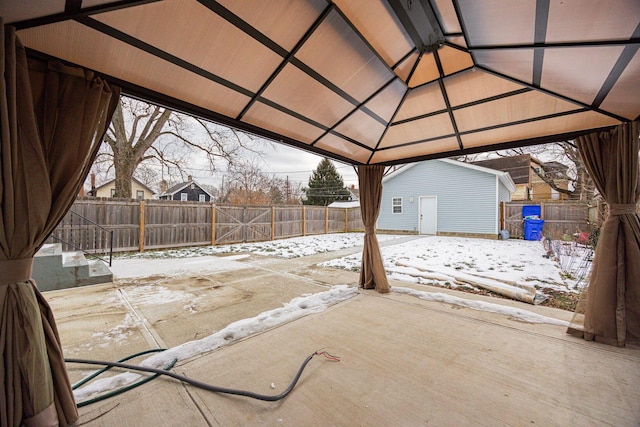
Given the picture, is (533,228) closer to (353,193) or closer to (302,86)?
(302,86)

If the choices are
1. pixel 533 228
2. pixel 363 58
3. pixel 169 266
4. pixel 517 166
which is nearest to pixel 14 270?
pixel 363 58

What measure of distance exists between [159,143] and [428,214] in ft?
41.5

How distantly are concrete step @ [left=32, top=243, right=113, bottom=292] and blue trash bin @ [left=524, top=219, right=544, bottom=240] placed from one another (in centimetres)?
1362

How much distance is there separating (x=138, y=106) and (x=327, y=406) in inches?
471

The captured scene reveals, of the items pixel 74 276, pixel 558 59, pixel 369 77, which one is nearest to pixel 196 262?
pixel 74 276

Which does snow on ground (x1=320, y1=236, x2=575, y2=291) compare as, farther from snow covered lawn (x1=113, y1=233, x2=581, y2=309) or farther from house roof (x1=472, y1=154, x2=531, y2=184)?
house roof (x1=472, y1=154, x2=531, y2=184)

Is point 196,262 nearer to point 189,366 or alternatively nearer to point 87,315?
point 87,315

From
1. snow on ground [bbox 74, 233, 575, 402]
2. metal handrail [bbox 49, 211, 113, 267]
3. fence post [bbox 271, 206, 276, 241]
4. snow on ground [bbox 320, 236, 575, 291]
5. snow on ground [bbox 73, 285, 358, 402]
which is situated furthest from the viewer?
fence post [bbox 271, 206, 276, 241]

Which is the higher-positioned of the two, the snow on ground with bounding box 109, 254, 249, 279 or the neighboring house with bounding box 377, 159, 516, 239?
the neighboring house with bounding box 377, 159, 516, 239

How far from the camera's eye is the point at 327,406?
1.64 meters

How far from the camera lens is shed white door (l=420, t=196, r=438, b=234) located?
1259 centimetres

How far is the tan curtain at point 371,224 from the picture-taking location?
13.4 ft

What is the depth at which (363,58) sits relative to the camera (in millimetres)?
2295

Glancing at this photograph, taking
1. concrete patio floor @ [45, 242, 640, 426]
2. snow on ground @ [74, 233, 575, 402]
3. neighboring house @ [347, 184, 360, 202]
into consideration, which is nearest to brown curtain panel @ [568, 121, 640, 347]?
concrete patio floor @ [45, 242, 640, 426]
